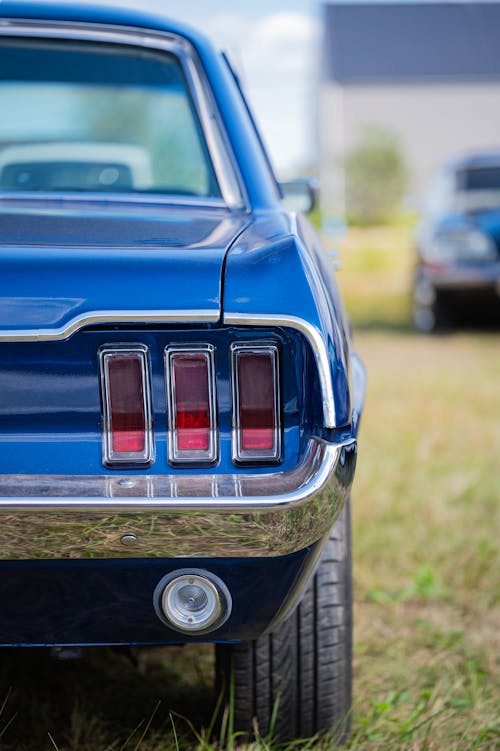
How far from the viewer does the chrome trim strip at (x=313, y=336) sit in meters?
1.54

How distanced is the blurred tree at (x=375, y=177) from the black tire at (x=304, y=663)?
28897 mm

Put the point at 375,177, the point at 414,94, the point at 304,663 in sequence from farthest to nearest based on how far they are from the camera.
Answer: the point at 414,94
the point at 375,177
the point at 304,663

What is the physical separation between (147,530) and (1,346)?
0.41m

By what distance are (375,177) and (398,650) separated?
2914 cm

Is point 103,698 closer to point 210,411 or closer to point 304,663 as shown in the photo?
point 304,663

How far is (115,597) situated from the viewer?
5.25ft

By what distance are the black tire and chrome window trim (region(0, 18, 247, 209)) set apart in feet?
3.19

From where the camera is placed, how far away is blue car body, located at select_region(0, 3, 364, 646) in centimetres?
152

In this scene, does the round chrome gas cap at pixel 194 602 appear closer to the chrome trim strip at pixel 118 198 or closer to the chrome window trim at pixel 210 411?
the chrome window trim at pixel 210 411

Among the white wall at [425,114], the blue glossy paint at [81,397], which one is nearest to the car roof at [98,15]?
the blue glossy paint at [81,397]

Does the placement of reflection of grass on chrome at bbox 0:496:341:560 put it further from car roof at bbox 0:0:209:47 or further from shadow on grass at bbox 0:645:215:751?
car roof at bbox 0:0:209:47

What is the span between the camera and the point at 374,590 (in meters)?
3.04

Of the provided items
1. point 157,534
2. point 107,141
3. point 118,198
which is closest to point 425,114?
point 107,141

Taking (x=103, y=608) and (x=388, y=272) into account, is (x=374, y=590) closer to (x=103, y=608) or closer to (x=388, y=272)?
(x=103, y=608)
